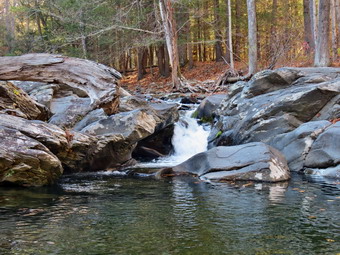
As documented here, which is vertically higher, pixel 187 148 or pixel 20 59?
pixel 20 59

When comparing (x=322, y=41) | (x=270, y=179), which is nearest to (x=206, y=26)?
(x=322, y=41)

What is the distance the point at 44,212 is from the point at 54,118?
5.88m

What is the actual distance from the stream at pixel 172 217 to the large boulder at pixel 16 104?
6.62 feet

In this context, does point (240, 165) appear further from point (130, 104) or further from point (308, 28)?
point (308, 28)

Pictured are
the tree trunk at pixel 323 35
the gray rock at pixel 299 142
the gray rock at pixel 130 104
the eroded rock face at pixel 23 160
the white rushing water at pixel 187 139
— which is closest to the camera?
the eroded rock face at pixel 23 160

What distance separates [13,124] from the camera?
8258 mm

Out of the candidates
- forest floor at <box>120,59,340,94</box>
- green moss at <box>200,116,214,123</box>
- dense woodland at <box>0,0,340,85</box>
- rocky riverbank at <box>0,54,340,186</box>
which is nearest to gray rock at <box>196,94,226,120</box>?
green moss at <box>200,116,214,123</box>

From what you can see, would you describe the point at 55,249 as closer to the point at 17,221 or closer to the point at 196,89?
the point at 17,221

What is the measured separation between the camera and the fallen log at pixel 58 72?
258 inches

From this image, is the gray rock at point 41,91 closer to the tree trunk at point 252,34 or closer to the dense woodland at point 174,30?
the dense woodland at point 174,30

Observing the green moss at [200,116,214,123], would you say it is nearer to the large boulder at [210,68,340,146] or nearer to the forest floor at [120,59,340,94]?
the large boulder at [210,68,340,146]

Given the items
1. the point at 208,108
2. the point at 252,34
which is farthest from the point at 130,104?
the point at 252,34

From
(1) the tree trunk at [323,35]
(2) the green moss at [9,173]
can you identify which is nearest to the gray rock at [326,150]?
(2) the green moss at [9,173]

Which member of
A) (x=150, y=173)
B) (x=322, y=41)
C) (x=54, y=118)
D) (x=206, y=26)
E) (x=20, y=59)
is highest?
(x=206, y=26)
